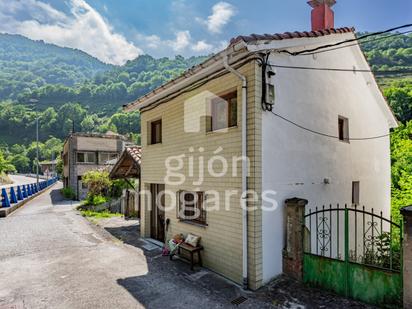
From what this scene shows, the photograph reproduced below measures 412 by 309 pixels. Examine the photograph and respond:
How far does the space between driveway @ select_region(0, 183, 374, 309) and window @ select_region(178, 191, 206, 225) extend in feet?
4.27

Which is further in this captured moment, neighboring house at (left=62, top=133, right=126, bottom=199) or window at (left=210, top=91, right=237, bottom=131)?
neighboring house at (left=62, top=133, right=126, bottom=199)

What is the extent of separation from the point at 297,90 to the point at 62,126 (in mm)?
94993

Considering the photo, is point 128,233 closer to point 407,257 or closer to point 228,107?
point 228,107

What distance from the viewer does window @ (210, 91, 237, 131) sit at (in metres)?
6.88

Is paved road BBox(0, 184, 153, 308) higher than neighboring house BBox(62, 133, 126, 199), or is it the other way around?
neighboring house BBox(62, 133, 126, 199)

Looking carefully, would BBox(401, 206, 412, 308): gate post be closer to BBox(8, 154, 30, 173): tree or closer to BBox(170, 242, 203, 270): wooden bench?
BBox(170, 242, 203, 270): wooden bench

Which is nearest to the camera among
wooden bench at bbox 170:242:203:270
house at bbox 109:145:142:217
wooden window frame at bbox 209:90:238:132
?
wooden window frame at bbox 209:90:238:132

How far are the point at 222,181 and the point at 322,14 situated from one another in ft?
21.7

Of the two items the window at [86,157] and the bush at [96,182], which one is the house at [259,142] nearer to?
the bush at [96,182]

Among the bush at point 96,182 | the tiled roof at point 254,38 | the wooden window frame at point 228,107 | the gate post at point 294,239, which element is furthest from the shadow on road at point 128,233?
the bush at point 96,182

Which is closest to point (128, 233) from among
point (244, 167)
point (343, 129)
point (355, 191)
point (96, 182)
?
point (244, 167)

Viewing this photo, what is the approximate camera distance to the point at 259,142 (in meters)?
6.01

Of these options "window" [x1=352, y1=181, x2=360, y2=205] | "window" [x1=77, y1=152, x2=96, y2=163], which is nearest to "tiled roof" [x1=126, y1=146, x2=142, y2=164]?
"window" [x1=352, y1=181, x2=360, y2=205]

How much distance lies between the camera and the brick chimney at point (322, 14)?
29.0ft
